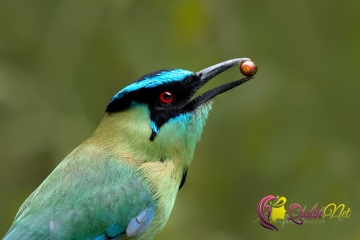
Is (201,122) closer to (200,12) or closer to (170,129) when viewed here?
(170,129)

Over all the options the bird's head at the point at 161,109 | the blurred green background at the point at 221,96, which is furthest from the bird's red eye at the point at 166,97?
the blurred green background at the point at 221,96

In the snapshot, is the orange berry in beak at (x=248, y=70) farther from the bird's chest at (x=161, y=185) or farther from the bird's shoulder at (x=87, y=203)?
the bird's shoulder at (x=87, y=203)

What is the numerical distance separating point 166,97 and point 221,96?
3.88 feet

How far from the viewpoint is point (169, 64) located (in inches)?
289

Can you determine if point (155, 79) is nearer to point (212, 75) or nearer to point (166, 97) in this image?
point (166, 97)

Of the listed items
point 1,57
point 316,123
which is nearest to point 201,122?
point 316,123

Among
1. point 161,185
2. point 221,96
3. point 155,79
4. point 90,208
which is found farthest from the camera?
point 221,96

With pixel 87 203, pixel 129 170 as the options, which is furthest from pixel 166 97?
pixel 87 203

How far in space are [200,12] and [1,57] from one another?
2272 millimetres

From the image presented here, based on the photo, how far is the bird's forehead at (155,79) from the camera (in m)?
5.92

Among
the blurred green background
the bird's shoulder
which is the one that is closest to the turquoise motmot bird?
the bird's shoulder

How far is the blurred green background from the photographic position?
23.8 ft

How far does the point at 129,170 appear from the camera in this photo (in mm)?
5797

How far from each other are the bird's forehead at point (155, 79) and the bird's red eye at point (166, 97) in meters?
0.09
